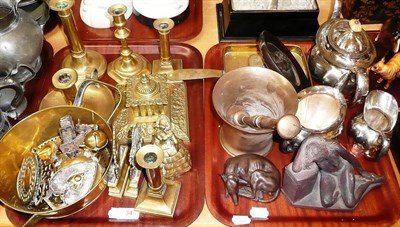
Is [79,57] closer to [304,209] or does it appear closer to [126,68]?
[126,68]

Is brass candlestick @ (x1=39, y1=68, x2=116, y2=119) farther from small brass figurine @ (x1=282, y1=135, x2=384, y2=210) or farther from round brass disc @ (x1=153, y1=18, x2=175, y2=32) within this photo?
small brass figurine @ (x1=282, y1=135, x2=384, y2=210)

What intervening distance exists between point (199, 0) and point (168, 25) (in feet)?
1.25

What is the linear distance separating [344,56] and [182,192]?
1.80 ft

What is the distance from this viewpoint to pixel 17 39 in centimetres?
111

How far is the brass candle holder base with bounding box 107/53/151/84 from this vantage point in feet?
4.03

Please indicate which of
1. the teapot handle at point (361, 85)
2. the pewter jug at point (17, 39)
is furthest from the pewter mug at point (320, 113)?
the pewter jug at point (17, 39)

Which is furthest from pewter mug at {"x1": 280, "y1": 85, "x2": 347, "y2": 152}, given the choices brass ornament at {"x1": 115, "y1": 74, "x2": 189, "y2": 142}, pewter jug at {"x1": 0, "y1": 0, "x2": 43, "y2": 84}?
pewter jug at {"x1": 0, "y1": 0, "x2": 43, "y2": 84}

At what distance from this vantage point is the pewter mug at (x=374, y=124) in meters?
1.03

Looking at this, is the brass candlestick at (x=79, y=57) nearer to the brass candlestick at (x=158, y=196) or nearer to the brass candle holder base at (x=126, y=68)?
the brass candle holder base at (x=126, y=68)

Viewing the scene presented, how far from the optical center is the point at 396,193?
103 cm

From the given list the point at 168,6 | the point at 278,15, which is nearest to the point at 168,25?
the point at 168,6

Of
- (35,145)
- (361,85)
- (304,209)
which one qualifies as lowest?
(304,209)

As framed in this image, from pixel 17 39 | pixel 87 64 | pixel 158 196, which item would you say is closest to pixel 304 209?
pixel 158 196

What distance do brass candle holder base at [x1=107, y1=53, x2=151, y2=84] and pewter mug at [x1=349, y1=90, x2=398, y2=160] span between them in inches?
23.9
